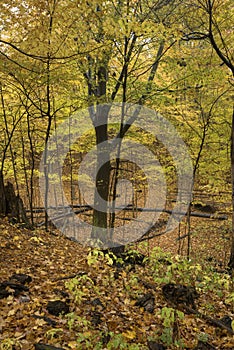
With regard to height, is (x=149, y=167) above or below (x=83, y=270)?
above

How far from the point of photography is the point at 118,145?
7984mm

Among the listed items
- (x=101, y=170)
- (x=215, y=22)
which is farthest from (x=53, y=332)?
(x=215, y=22)

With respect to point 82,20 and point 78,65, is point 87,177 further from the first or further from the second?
point 82,20

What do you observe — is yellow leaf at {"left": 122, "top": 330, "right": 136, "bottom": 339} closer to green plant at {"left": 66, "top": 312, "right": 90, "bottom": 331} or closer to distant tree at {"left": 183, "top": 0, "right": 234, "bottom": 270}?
green plant at {"left": 66, "top": 312, "right": 90, "bottom": 331}

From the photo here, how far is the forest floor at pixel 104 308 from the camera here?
2.93 metres

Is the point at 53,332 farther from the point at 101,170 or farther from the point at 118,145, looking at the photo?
the point at 101,170

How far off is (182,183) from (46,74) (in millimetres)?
7267

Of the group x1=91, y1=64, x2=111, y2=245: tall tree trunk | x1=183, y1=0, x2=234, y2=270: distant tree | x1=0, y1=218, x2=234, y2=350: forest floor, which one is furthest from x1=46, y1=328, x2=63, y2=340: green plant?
x1=183, y1=0, x2=234, y2=270: distant tree

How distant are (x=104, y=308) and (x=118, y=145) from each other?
497cm

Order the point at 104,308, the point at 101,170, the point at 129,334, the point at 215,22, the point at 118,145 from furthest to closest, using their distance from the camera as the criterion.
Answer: the point at 101,170, the point at 118,145, the point at 215,22, the point at 104,308, the point at 129,334

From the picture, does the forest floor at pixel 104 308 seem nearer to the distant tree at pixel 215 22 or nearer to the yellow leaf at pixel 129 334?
the yellow leaf at pixel 129 334

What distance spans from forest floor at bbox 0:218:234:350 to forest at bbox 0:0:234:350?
19 mm

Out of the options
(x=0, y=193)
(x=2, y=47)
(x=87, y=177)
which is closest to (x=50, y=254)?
(x=0, y=193)

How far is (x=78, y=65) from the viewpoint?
6.97 metres
